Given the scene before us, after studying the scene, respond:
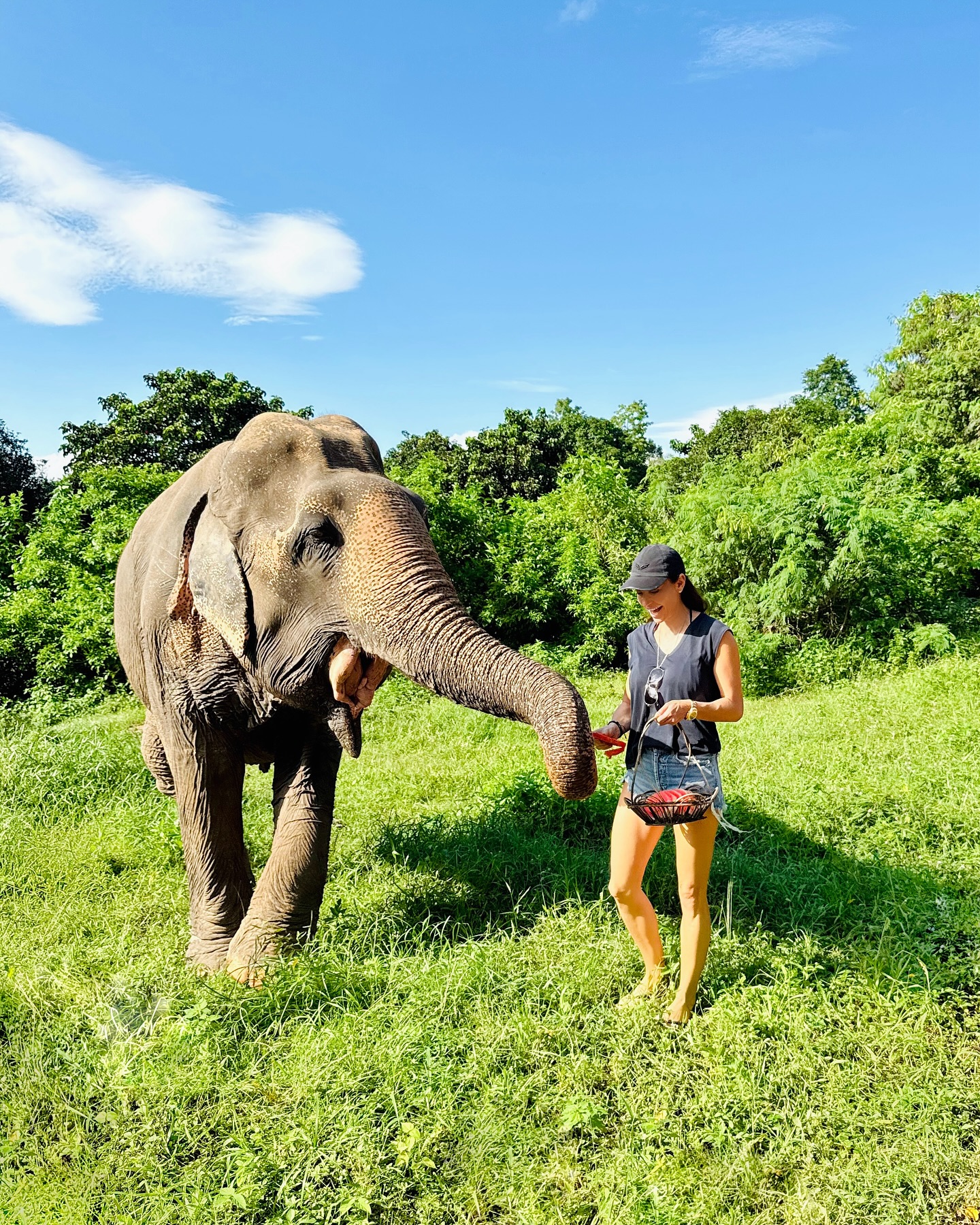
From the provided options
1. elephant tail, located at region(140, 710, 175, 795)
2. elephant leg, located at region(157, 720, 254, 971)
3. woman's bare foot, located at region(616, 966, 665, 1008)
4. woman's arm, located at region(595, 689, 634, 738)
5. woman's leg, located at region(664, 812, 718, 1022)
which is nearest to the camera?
woman's leg, located at region(664, 812, 718, 1022)

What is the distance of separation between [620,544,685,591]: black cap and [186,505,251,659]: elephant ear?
1.43m

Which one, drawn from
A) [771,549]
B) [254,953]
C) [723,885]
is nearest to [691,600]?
[723,885]

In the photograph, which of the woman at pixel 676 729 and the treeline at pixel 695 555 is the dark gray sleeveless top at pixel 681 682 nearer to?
the woman at pixel 676 729

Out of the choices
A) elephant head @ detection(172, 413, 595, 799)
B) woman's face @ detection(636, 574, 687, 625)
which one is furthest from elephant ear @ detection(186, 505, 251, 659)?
woman's face @ detection(636, 574, 687, 625)

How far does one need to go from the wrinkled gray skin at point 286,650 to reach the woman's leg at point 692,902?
2.54ft

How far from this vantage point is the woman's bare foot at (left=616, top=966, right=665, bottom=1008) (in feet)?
10.8

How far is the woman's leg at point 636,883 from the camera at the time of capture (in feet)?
10.3

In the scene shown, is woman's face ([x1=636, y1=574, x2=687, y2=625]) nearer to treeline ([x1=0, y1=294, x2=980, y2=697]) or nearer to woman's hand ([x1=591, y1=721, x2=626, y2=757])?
woman's hand ([x1=591, y1=721, x2=626, y2=757])

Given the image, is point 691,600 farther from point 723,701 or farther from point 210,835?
point 210,835

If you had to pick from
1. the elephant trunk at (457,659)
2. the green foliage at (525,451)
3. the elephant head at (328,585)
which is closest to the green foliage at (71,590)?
the elephant head at (328,585)

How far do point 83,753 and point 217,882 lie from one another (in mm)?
3547

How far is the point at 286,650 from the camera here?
3.12 m

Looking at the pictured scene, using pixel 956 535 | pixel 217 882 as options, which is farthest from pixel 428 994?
pixel 956 535

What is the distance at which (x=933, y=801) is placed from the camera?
17.1 ft
